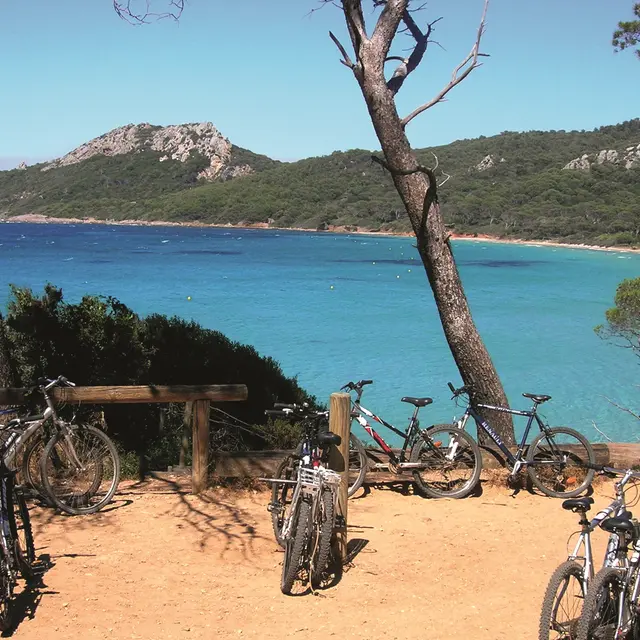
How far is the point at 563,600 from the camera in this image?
354 cm

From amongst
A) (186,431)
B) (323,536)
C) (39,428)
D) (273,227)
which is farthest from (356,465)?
(273,227)

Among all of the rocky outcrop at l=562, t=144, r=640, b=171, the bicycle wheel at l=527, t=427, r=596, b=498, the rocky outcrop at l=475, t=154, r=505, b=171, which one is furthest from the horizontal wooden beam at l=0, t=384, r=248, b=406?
the rocky outcrop at l=475, t=154, r=505, b=171

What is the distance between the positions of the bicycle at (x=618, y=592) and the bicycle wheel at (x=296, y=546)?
1.56 metres

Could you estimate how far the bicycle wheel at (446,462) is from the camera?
6.21 meters

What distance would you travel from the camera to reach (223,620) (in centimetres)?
401

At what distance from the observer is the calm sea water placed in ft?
65.4

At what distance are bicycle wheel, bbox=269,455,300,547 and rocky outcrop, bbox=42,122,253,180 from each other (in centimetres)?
16498

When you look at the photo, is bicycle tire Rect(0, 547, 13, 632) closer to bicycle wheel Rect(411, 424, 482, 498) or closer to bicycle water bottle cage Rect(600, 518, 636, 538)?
bicycle water bottle cage Rect(600, 518, 636, 538)

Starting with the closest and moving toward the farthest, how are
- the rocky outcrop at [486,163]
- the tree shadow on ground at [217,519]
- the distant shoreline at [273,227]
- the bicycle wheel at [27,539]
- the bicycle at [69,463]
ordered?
the bicycle wheel at [27,539] < the tree shadow on ground at [217,519] < the bicycle at [69,463] < the distant shoreline at [273,227] < the rocky outcrop at [486,163]

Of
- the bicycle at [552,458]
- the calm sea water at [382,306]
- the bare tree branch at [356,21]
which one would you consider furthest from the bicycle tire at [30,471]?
the calm sea water at [382,306]

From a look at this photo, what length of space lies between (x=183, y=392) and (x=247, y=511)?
98 cm

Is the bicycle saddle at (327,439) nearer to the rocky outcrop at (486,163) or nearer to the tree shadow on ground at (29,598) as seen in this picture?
the tree shadow on ground at (29,598)

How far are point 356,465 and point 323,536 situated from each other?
200 centimetres

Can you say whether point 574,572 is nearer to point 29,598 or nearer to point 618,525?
point 618,525
